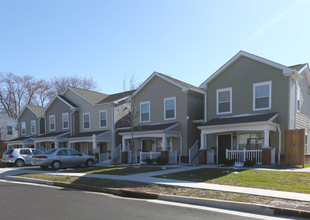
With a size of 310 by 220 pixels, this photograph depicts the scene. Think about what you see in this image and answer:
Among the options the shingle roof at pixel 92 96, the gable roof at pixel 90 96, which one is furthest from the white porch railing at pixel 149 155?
the shingle roof at pixel 92 96

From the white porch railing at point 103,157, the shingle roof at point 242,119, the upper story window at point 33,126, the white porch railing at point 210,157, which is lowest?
the white porch railing at point 103,157

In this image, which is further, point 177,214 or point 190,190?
point 190,190

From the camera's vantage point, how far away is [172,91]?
21656 millimetres

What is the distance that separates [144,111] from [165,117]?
234cm

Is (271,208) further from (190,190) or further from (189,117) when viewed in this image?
(189,117)

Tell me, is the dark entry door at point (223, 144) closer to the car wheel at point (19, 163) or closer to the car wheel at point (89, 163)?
the car wheel at point (89, 163)

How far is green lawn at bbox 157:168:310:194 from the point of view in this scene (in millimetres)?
9688

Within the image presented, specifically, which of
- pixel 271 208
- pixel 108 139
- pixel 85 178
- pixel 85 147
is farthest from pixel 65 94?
pixel 271 208

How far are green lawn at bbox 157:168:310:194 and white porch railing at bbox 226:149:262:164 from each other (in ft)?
12.9

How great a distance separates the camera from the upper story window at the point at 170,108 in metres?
21.6

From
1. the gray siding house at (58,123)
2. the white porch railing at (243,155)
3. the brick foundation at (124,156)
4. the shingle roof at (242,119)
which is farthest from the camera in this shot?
the gray siding house at (58,123)

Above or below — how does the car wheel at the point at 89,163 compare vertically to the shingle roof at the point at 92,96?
below

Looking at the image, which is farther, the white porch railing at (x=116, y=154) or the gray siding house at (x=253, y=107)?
the white porch railing at (x=116, y=154)

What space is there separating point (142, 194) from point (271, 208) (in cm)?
431
